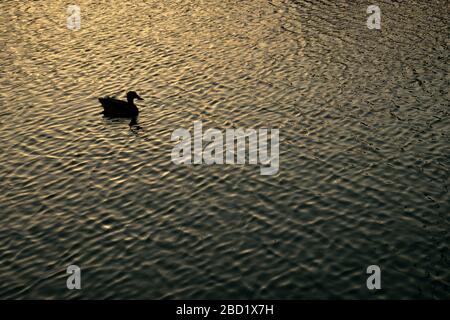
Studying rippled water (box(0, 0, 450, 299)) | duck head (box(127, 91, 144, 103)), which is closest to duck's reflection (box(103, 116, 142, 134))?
rippled water (box(0, 0, 450, 299))

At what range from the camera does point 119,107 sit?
3600 centimetres

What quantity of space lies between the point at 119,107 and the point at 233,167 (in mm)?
9785

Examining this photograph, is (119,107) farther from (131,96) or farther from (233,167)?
(233,167)

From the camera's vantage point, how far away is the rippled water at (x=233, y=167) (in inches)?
893

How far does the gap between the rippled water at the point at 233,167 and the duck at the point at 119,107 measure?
67 centimetres

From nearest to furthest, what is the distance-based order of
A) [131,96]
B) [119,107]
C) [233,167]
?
[233,167], [119,107], [131,96]

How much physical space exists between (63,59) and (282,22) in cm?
1894

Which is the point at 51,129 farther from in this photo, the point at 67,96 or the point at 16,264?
the point at 16,264

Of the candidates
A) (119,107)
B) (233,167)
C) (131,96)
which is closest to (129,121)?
(119,107)

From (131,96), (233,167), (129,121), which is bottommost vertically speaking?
(233,167)

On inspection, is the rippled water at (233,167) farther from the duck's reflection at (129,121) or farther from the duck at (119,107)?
the duck at (119,107)

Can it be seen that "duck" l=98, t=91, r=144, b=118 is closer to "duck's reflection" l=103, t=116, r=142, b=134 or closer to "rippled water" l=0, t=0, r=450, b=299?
"duck's reflection" l=103, t=116, r=142, b=134
